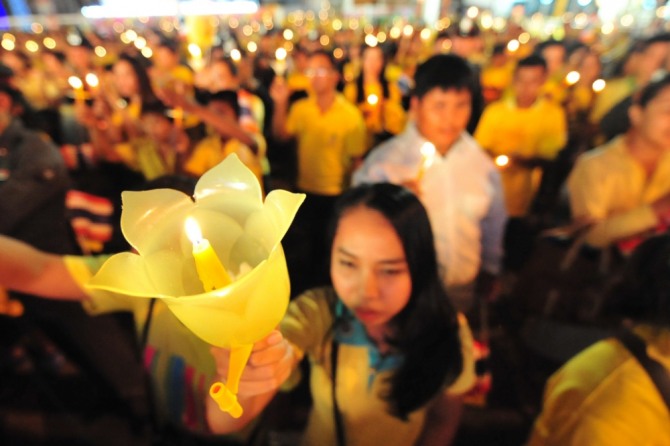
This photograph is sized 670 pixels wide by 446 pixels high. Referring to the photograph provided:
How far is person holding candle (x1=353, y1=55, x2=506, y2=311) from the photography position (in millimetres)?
1846

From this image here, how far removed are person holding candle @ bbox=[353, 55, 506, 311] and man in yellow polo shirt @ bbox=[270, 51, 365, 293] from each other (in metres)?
1.18

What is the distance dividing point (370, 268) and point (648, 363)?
663 mm

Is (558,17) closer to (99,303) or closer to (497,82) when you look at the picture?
(497,82)

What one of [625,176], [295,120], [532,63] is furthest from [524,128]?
[295,120]

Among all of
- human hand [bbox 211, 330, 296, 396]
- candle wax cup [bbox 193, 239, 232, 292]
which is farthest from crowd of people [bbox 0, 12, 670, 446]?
candle wax cup [bbox 193, 239, 232, 292]

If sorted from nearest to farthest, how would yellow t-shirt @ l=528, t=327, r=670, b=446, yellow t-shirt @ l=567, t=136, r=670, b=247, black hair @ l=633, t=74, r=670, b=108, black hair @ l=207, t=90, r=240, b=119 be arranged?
yellow t-shirt @ l=528, t=327, r=670, b=446 < black hair @ l=633, t=74, r=670, b=108 < yellow t-shirt @ l=567, t=136, r=670, b=247 < black hair @ l=207, t=90, r=240, b=119

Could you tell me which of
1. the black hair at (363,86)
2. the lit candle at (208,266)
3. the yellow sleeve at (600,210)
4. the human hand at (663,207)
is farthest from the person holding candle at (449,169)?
the black hair at (363,86)

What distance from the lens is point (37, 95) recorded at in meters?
4.70

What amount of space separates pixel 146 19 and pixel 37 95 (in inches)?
419

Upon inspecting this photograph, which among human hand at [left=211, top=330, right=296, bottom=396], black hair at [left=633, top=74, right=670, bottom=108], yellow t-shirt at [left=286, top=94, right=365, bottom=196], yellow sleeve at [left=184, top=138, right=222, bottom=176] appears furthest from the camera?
yellow t-shirt at [left=286, top=94, right=365, bottom=196]

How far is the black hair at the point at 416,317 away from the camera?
1127 mm

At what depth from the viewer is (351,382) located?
45.0 inches

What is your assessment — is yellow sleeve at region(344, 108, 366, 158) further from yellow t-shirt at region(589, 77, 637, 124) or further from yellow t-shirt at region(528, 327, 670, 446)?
yellow t-shirt at region(528, 327, 670, 446)

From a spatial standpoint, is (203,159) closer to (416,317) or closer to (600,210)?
(416,317)
